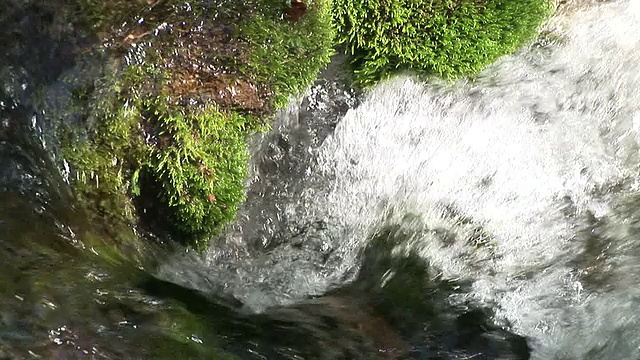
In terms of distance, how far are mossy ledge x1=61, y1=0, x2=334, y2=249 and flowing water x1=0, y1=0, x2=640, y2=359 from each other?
199 mm

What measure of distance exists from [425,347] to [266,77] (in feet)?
5.83

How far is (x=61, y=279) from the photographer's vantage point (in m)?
2.48

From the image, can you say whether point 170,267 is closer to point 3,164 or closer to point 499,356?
point 3,164

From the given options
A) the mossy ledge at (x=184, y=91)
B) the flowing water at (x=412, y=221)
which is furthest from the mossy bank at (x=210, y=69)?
the flowing water at (x=412, y=221)

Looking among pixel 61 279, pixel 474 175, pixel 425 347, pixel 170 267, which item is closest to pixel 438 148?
pixel 474 175

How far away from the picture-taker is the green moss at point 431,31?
2.61 meters

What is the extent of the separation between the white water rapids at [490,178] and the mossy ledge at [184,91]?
1.08ft

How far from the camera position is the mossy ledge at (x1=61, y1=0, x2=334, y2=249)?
246 centimetres

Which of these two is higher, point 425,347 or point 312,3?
point 312,3

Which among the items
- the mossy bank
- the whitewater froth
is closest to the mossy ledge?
the mossy bank

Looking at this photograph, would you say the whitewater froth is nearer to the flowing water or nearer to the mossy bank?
the flowing water

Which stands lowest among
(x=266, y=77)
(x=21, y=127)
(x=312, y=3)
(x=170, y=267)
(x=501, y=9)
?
(x=170, y=267)

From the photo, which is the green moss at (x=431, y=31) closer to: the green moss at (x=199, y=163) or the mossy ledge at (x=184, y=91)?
the mossy ledge at (x=184, y=91)

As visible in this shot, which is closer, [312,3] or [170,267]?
[312,3]
